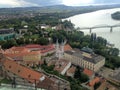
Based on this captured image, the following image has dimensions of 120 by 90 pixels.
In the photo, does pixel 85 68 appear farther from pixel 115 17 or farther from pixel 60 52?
Result: pixel 115 17

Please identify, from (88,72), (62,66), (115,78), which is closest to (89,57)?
(88,72)

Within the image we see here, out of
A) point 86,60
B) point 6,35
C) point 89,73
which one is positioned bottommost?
point 89,73

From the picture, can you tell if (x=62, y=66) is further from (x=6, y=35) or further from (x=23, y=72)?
(x=6, y=35)

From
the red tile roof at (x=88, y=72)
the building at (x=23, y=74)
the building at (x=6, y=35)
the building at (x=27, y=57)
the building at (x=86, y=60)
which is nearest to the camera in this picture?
the building at (x=23, y=74)

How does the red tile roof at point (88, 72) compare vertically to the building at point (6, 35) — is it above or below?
below

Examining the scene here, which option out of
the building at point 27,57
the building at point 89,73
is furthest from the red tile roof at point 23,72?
the building at point 89,73

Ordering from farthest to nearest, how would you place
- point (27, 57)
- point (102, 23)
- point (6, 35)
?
1. point (102, 23)
2. point (6, 35)
3. point (27, 57)

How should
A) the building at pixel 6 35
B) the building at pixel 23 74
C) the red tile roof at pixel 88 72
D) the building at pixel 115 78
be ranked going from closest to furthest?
the building at pixel 23 74, the building at pixel 115 78, the red tile roof at pixel 88 72, the building at pixel 6 35

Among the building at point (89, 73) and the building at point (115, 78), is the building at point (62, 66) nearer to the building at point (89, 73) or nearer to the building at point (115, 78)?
the building at point (89, 73)

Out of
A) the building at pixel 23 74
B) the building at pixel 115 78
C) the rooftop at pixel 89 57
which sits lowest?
the building at pixel 115 78
